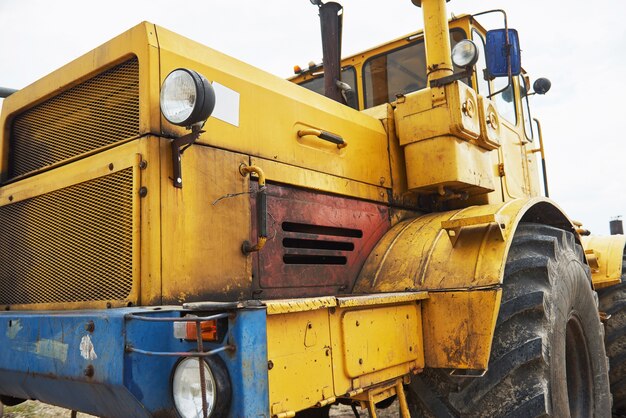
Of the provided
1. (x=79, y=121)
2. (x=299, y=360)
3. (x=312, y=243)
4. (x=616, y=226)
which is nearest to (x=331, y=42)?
(x=312, y=243)

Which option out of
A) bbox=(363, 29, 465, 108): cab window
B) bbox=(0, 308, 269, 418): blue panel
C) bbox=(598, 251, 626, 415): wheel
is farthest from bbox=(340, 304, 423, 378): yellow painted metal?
bbox=(598, 251, 626, 415): wheel

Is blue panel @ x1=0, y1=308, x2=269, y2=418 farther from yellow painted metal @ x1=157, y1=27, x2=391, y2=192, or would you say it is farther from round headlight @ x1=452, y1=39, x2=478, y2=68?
round headlight @ x1=452, y1=39, x2=478, y2=68

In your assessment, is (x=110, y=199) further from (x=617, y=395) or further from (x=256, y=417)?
(x=617, y=395)

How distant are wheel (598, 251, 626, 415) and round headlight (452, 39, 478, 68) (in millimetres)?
2565

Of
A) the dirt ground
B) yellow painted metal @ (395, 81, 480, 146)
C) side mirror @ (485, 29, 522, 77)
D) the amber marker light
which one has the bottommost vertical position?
the dirt ground

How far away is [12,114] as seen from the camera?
2.87 m

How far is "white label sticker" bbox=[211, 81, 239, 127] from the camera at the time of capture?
241 centimetres

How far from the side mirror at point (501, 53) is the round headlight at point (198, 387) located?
2653 mm

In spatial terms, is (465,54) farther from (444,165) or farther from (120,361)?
(120,361)

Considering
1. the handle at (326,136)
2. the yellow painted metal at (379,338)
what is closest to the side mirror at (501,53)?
the handle at (326,136)

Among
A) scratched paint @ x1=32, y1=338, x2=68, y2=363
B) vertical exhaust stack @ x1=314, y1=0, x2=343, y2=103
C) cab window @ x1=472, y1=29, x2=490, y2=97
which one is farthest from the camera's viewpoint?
cab window @ x1=472, y1=29, x2=490, y2=97

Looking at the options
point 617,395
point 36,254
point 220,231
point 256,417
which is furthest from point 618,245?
point 36,254

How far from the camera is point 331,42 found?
142 inches

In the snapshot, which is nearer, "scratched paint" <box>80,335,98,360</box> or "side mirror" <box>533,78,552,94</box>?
"scratched paint" <box>80,335,98,360</box>
